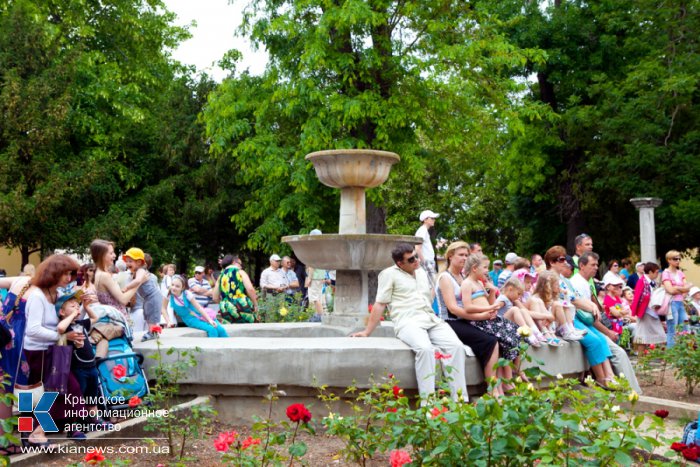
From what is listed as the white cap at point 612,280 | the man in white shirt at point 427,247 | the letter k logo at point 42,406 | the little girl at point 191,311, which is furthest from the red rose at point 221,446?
the white cap at point 612,280

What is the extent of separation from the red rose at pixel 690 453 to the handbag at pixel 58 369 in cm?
414

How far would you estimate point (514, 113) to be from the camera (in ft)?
64.7

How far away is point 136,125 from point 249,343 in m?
23.8

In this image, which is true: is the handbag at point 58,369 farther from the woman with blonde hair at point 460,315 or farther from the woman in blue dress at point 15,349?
the woman with blonde hair at point 460,315

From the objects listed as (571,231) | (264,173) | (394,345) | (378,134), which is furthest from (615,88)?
(394,345)

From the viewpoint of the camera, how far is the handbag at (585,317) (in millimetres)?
8352

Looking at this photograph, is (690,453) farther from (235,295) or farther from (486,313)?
(235,295)

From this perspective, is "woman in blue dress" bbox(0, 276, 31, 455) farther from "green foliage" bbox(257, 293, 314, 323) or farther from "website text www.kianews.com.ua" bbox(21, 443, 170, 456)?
"green foliage" bbox(257, 293, 314, 323)

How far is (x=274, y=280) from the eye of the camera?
15359 millimetres

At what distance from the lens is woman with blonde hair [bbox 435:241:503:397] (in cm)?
665

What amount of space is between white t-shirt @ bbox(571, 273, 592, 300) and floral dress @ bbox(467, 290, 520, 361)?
2.14 meters

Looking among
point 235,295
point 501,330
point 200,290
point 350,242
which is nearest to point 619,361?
point 501,330

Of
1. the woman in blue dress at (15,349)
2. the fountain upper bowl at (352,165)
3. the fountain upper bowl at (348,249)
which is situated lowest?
the woman in blue dress at (15,349)

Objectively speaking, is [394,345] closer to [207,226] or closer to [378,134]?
[378,134]
